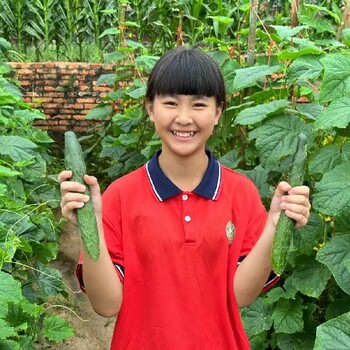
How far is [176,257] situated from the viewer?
5.36ft

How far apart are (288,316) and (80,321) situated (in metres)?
1.48

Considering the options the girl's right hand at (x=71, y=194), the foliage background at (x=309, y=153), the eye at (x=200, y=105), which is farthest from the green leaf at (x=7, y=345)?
the eye at (x=200, y=105)

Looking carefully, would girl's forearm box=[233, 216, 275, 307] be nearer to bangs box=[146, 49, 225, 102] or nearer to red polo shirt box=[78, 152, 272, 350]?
red polo shirt box=[78, 152, 272, 350]

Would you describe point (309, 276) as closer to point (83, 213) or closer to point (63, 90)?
point (83, 213)

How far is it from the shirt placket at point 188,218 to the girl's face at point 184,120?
111 mm

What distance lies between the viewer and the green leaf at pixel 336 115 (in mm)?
2039

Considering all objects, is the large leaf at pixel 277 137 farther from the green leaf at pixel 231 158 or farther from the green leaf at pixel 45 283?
the green leaf at pixel 45 283

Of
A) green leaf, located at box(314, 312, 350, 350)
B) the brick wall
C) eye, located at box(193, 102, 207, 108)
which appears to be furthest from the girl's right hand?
the brick wall

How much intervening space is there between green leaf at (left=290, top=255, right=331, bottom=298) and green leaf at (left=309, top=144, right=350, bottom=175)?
33 centimetres

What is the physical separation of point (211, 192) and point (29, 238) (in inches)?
37.7

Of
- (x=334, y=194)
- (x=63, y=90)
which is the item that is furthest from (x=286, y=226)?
(x=63, y=90)

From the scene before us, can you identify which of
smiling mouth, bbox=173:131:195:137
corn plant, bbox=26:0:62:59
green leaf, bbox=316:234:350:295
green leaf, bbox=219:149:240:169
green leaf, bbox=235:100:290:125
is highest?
smiling mouth, bbox=173:131:195:137

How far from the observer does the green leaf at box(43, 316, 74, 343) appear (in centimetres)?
265

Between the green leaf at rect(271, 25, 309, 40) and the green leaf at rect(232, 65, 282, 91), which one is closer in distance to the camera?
the green leaf at rect(232, 65, 282, 91)
